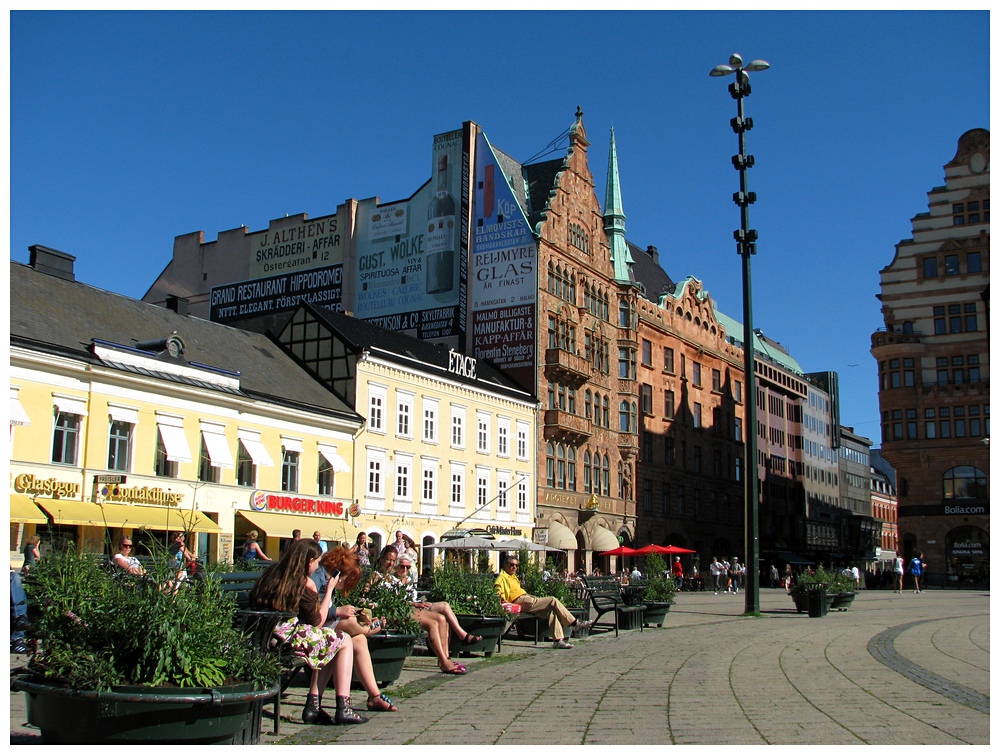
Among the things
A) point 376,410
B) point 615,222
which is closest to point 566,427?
point 376,410

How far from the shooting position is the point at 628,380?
57.8 meters

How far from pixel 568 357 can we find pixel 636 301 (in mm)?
10485

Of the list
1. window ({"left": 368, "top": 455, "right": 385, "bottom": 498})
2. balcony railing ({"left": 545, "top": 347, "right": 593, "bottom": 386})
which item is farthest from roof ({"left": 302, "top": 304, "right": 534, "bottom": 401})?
window ({"left": 368, "top": 455, "right": 385, "bottom": 498})

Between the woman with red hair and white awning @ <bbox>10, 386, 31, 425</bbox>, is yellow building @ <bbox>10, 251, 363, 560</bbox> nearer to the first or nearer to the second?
white awning @ <bbox>10, 386, 31, 425</bbox>

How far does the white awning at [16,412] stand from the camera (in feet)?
85.9

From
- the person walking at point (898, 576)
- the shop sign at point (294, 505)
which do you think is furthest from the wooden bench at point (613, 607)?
the person walking at point (898, 576)

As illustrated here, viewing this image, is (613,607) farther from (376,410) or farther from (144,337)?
(376,410)

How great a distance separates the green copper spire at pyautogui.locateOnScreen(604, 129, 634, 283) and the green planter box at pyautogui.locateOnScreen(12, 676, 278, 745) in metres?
53.6

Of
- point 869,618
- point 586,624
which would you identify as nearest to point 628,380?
point 869,618

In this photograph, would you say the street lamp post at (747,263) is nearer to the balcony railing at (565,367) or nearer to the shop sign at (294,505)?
the shop sign at (294,505)

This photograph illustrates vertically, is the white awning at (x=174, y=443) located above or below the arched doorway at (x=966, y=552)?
above

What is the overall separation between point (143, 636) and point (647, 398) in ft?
184

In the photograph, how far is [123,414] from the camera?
30078mm

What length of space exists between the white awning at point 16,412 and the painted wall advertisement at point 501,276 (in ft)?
86.7
